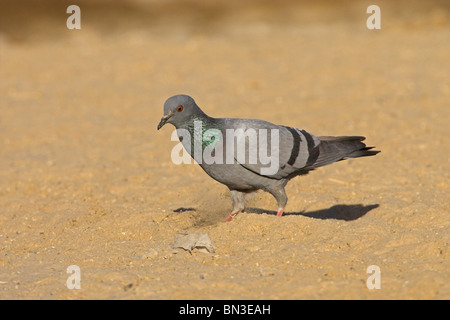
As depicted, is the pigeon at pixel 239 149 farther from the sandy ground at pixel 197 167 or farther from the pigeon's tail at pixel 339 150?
Answer: the sandy ground at pixel 197 167

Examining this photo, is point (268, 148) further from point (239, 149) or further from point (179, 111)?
point (179, 111)

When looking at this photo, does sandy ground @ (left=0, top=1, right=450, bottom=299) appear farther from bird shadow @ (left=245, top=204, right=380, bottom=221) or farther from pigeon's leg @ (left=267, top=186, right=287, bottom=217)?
pigeon's leg @ (left=267, top=186, right=287, bottom=217)

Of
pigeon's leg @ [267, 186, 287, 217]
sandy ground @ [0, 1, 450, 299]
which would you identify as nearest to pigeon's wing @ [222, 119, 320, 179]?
pigeon's leg @ [267, 186, 287, 217]

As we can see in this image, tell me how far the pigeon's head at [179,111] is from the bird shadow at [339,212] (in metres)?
1.64

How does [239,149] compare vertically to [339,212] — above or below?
above

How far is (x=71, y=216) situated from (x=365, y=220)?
3.02 metres

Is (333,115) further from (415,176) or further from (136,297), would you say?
(136,297)

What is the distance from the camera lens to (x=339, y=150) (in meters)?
6.86

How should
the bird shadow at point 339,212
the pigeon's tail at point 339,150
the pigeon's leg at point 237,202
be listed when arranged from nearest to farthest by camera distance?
the pigeon's leg at point 237,202 < the pigeon's tail at point 339,150 < the bird shadow at point 339,212

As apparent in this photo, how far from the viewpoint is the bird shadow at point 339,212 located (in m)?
7.14

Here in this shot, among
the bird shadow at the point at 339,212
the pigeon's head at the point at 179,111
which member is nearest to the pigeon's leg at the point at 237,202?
the bird shadow at the point at 339,212

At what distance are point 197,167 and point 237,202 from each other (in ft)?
8.37

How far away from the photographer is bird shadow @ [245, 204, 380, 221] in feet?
23.4

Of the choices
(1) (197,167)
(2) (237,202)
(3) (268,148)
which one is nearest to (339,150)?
(3) (268,148)
